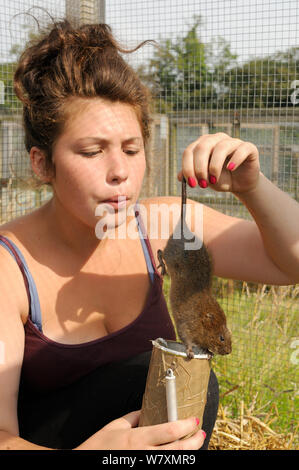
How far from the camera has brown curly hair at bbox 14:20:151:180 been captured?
123 cm

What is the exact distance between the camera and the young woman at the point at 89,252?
3.80 ft

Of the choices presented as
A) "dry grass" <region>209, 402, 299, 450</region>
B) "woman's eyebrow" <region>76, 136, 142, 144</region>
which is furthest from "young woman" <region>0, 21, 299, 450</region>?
"dry grass" <region>209, 402, 299, 450</region>

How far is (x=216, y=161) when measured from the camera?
913mm

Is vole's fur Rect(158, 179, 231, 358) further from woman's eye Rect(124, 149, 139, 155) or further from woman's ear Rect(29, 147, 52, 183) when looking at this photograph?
woman's ear Rect(29, 147, 52, 183)

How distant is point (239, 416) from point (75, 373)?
3.98 feet

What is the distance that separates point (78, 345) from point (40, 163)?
20.4 inches

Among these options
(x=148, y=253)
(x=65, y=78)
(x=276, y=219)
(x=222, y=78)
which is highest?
(x=222, y=78)

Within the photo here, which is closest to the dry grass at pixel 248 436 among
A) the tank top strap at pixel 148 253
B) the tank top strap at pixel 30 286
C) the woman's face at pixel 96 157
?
the tank top strap at pixel 148 253

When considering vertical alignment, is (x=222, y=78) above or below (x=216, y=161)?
above

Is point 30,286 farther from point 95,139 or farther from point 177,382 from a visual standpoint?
point 177,382

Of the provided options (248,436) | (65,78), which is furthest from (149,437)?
(248,436)

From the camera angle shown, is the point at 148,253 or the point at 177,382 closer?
the point at 177,382

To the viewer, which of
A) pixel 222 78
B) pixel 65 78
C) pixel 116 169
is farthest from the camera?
pixel 222 78

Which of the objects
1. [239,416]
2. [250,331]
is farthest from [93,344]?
[250,331]
